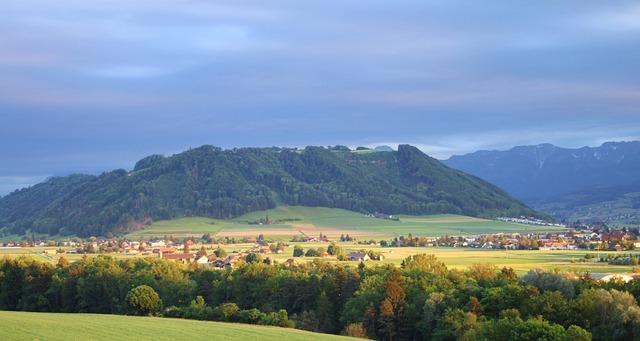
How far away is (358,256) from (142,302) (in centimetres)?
4967

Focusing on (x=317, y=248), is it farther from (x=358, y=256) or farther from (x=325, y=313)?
(x=325, y=313)

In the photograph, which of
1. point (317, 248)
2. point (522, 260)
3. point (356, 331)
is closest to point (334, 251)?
point (317, 248)

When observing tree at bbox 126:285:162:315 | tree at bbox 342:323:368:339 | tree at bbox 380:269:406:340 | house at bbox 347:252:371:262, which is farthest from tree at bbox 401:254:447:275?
tree at bbox 126:285:162:315

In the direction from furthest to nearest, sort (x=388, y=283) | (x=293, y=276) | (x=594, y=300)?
(x=293, y=276), (x=388, y=283), (x=594, y=300)

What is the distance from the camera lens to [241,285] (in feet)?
261

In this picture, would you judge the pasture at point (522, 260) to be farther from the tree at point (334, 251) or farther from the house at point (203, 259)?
the house at point (203, 259)

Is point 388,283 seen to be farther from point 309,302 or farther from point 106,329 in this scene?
point 106,329

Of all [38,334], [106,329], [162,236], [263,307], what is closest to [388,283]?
[263,307]

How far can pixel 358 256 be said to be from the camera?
118 meters

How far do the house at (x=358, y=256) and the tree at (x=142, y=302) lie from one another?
4354cm

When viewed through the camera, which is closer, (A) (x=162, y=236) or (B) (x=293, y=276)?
(B) (x=293, y=276)

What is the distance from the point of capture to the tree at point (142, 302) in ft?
238

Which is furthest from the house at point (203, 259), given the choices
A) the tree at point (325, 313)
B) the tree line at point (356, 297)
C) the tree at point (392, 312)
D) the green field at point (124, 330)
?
the green field at point (124, 330)

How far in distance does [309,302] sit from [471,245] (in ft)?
241
